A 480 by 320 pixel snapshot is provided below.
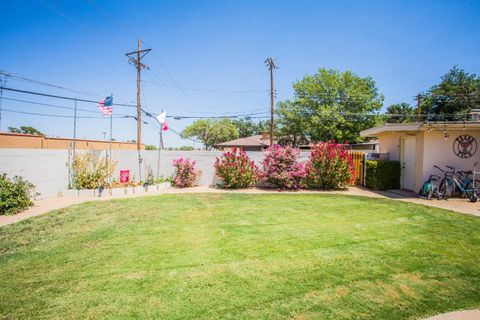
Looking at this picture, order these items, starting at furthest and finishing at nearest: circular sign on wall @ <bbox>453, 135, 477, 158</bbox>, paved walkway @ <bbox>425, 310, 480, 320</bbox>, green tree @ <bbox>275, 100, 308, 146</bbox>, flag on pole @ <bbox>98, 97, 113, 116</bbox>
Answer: green tree @ <bbox>275, 100, 308, 146</bbox> → flag on pole @ <bbox>98, 97, 113, 116</bbox> → circular sign on wall @ <bbox>453, 135, 477, 158</bbox> → paved walkway @ <bbox>425, 310, 480, 320</bbox>

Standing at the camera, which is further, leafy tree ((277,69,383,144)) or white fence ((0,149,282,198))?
leafy tree ((277,69,383,144))

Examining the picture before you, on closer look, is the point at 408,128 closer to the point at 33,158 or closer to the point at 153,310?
the point at 153,310

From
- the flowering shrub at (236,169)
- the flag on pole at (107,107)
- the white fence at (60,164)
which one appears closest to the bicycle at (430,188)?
the flowering shrub at (236,169)

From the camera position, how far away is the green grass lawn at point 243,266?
286 centimetres

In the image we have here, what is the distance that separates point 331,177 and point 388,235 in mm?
6556

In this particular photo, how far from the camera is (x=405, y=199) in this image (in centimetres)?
911

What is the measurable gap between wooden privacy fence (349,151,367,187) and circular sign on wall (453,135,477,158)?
144 inches

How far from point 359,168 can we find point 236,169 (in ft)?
21.2

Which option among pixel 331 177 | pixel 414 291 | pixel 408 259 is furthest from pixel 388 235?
pixel 331 177

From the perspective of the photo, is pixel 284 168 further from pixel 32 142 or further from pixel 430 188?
pixel 32 142

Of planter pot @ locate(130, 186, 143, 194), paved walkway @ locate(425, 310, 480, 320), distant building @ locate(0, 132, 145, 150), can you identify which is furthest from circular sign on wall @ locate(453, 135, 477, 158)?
Result: distant building @ locate(0, 132, 145, 150)

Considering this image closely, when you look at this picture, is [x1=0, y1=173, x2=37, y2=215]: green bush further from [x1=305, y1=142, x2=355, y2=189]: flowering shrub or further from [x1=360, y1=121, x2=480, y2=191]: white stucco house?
[x1=360, y1=121, x2=480, y2=191]: white stucco house

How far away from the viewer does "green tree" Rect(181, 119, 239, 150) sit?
168 ft

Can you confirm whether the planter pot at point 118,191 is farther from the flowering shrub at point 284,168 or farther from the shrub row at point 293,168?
the flowering shrub at point 284,168
